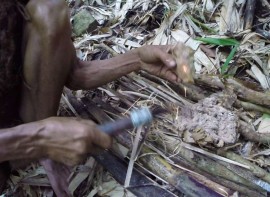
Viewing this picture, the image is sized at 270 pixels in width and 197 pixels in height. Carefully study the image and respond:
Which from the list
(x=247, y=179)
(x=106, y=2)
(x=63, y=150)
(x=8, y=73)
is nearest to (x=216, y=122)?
(x=247, y=179)

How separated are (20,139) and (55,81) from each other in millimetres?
428

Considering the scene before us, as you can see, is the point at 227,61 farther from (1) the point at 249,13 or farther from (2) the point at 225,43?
(1) the point at 249,13

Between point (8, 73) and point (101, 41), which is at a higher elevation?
point (8, 73)

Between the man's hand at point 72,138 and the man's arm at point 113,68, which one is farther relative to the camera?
the man's arm at point 113,68

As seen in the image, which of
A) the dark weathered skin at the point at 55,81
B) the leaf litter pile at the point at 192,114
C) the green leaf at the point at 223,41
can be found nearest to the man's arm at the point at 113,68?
the dark weathered skin at the point at 55,81

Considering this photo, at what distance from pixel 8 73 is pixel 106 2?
143 centimetres

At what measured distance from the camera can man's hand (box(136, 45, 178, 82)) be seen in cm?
187

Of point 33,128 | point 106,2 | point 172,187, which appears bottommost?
point 172,187

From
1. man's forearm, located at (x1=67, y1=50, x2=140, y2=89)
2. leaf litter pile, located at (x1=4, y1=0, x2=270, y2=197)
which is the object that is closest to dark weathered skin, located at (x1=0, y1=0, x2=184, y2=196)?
man's forearm, located at (x1=67, y1=50, x2=140, y2=89)

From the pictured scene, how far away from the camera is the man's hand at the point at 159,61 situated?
6.14 feet

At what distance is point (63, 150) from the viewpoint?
1563 millimetres

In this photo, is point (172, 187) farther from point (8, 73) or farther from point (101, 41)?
point (101, 41)

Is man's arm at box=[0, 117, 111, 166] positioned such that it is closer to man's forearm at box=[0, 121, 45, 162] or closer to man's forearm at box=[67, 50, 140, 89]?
man's forearm at box=[0, 121, 45, 162]

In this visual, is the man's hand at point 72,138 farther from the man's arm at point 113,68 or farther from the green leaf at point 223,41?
the green leaf at point 223,41
